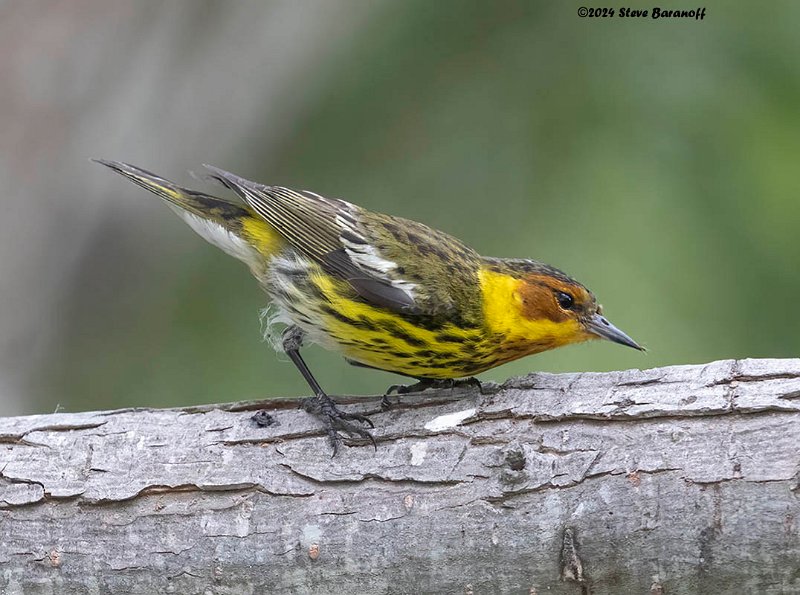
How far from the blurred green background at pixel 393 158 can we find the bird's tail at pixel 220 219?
982 mm

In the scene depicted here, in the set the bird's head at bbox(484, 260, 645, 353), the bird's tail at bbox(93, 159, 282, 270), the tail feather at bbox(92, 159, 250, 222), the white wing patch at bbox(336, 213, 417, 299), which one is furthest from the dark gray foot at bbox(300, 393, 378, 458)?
the tail feather at bbox(92, 159, 250, 222)

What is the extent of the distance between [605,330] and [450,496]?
1.31 m

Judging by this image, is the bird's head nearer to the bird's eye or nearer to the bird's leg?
the bird's eye

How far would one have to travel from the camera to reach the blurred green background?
571 centimetres

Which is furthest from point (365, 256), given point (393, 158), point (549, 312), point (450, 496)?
point (393, 158)

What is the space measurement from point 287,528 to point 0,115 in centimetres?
343

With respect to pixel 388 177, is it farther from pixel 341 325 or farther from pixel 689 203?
pixel 341 325

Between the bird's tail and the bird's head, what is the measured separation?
4.08 feet

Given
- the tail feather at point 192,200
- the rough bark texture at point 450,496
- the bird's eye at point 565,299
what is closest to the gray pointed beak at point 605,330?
the bird's eye at point 565,299

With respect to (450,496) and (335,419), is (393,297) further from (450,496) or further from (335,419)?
(450,496)

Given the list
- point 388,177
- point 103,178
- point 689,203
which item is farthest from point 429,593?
point 388,177

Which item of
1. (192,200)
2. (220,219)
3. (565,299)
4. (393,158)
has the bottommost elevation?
(565,299)

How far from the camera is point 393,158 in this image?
757cm

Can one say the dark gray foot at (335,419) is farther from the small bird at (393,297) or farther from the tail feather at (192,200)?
the tail feather at (192,200)
